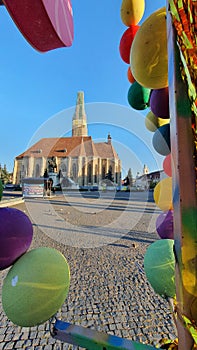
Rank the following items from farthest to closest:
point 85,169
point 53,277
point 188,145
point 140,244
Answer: point 85,169 < point 140,244 < point 53,277 < point 188,145

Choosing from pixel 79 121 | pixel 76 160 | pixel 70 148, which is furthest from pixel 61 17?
pixel 79 121

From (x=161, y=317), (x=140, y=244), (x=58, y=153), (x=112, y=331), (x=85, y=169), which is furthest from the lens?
(x=58, y=153)

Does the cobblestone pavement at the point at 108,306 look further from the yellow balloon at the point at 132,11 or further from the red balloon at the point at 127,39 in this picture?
the yellow balloon at the point at 132,11

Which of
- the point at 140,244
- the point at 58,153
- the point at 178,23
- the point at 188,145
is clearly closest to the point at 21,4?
the point at 178,23

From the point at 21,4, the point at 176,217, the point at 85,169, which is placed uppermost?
the point at 85,169

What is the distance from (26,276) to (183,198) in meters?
0.54

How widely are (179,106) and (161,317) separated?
6.31ft

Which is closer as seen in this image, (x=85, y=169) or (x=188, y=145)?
(x=188, y=145)

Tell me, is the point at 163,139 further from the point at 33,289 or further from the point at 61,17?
the point at 33,289

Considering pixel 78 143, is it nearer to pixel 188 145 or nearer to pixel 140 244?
pixel 140 244

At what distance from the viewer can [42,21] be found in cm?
58

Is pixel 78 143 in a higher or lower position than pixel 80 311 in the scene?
higher

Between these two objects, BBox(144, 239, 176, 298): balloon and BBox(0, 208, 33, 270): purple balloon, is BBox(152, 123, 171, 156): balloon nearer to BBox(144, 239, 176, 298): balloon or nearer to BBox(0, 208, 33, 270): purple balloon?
BBox(144, 239, 176, 298): balloon

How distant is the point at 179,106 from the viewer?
485 mm
